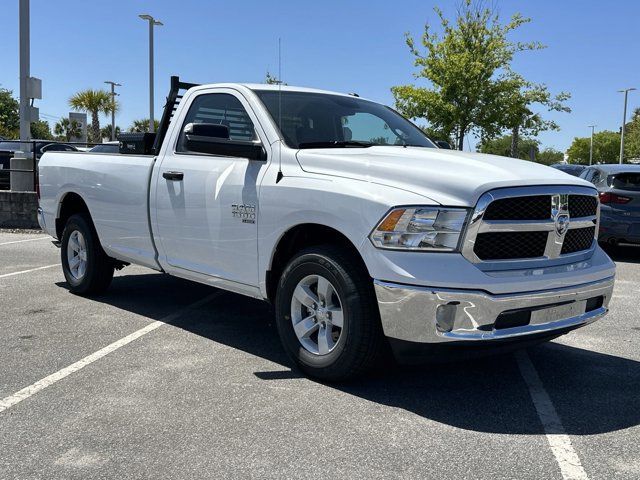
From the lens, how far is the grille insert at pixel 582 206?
13.5 feet

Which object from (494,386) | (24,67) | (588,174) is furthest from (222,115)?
(24,67)

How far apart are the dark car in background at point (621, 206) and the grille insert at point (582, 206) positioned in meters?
6.33

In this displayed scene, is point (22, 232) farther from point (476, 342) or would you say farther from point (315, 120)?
point (476, 342)

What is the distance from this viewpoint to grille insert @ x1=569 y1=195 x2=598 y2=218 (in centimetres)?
412

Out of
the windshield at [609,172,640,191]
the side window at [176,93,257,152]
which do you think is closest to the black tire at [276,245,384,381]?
the side window at [176,93,257,152]

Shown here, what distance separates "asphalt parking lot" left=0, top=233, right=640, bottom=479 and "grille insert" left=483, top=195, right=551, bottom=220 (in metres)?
1.13

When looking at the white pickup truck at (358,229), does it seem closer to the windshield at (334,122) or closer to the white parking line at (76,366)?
the windshield at (334,122)

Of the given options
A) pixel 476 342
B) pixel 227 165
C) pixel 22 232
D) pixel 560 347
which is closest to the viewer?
pixel 476 342

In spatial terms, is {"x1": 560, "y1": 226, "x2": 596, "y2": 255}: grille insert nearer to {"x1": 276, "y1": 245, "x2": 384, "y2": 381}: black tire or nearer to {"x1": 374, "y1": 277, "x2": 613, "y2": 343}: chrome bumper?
{"x1": 374, "y1": 277, "x2": 613, "y2": 343}: chrome bumper

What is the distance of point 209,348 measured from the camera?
4.99 m

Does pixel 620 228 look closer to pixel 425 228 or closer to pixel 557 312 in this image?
pixel 557 312

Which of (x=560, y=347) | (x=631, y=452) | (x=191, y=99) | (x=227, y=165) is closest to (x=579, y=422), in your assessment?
(x=631, y=452)

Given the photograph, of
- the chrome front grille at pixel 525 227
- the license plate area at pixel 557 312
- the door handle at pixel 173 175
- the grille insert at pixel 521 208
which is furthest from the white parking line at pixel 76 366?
the license plate area at pixel 557 312

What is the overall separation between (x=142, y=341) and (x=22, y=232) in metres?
9.15
